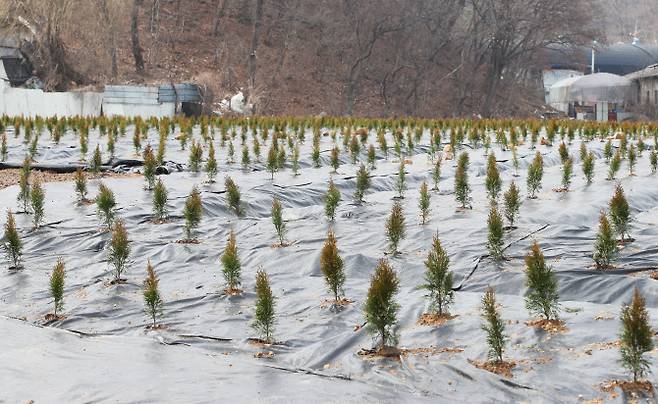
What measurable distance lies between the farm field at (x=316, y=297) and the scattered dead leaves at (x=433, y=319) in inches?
0.6

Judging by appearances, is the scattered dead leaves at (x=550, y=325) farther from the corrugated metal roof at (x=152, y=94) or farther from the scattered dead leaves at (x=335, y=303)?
the corrugated metal roof at (x=152, y=94)

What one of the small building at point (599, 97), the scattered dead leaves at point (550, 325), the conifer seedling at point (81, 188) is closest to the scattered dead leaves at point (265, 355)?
the scattered dead leaves at point (550, 325)

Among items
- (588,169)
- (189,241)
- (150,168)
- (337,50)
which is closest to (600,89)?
(337,50)

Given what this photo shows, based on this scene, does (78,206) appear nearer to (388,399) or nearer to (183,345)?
(183,345)

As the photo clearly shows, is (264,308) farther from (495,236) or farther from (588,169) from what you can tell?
(588,169)

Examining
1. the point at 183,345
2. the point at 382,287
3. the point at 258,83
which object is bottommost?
the point at 183,345

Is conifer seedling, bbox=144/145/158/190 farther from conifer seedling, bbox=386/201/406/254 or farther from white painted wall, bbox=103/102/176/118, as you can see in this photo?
white painted wall, bbox=103/102/176/118

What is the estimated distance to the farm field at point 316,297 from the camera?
4.80 metres

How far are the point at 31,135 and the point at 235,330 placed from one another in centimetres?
1418

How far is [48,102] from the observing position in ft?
104

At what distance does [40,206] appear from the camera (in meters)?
9.54

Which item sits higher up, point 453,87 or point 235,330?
point 453,87

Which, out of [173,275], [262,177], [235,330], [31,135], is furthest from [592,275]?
[31,135]

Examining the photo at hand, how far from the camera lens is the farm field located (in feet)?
15.8
